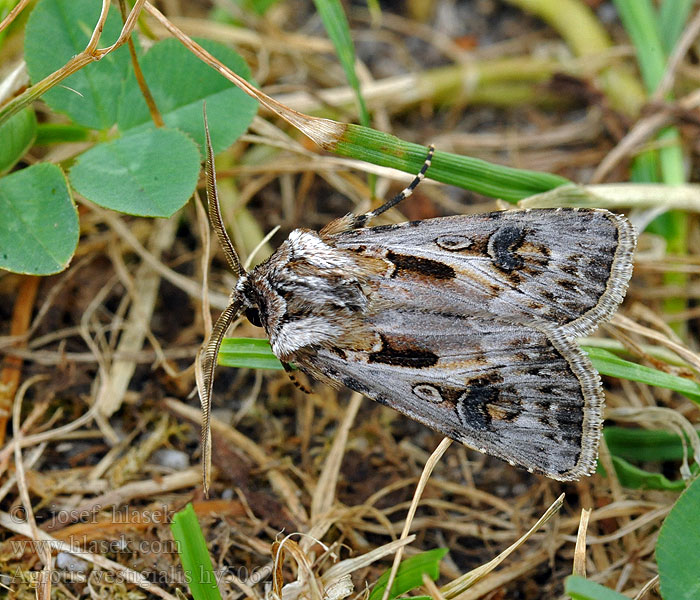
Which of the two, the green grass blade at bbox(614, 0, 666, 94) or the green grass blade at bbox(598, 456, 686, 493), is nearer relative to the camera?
the green grass blade at bbox(598, 456, 686, 493)

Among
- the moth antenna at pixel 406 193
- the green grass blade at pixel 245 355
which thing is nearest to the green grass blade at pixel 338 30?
the moth antenna at pixel 406 193

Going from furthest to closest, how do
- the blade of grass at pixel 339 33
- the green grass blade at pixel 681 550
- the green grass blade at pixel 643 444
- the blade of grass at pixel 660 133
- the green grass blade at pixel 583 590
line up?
the blade of grass at pixel 660 133 < the blade of grass at pixel 339 33 < the green grass blade at pixel 643 444 < the green grass blade at pixel 681 550 < the green grass blade at pixel 583 590

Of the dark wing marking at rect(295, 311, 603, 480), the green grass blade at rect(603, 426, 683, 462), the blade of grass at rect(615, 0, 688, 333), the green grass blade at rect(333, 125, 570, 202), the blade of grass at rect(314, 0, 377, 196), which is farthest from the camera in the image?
the blade of grass at rect(615, 0, 688, 333)

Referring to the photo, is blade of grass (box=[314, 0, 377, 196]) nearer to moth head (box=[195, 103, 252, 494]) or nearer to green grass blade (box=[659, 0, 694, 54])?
moth head (box=[195, 103, 252, 494])

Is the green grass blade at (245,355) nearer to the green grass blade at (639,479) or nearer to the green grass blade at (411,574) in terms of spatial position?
the green grass blade at (411,574)

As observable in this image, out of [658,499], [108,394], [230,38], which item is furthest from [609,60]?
[108,394]

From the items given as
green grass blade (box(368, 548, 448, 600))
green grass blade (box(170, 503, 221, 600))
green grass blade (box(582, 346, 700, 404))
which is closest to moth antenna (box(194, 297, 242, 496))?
green grass blade (box(170, 503, 221, 600))

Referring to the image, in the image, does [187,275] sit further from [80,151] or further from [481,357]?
[481,357]

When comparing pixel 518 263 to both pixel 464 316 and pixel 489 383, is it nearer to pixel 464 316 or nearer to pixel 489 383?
pixel 464 316
